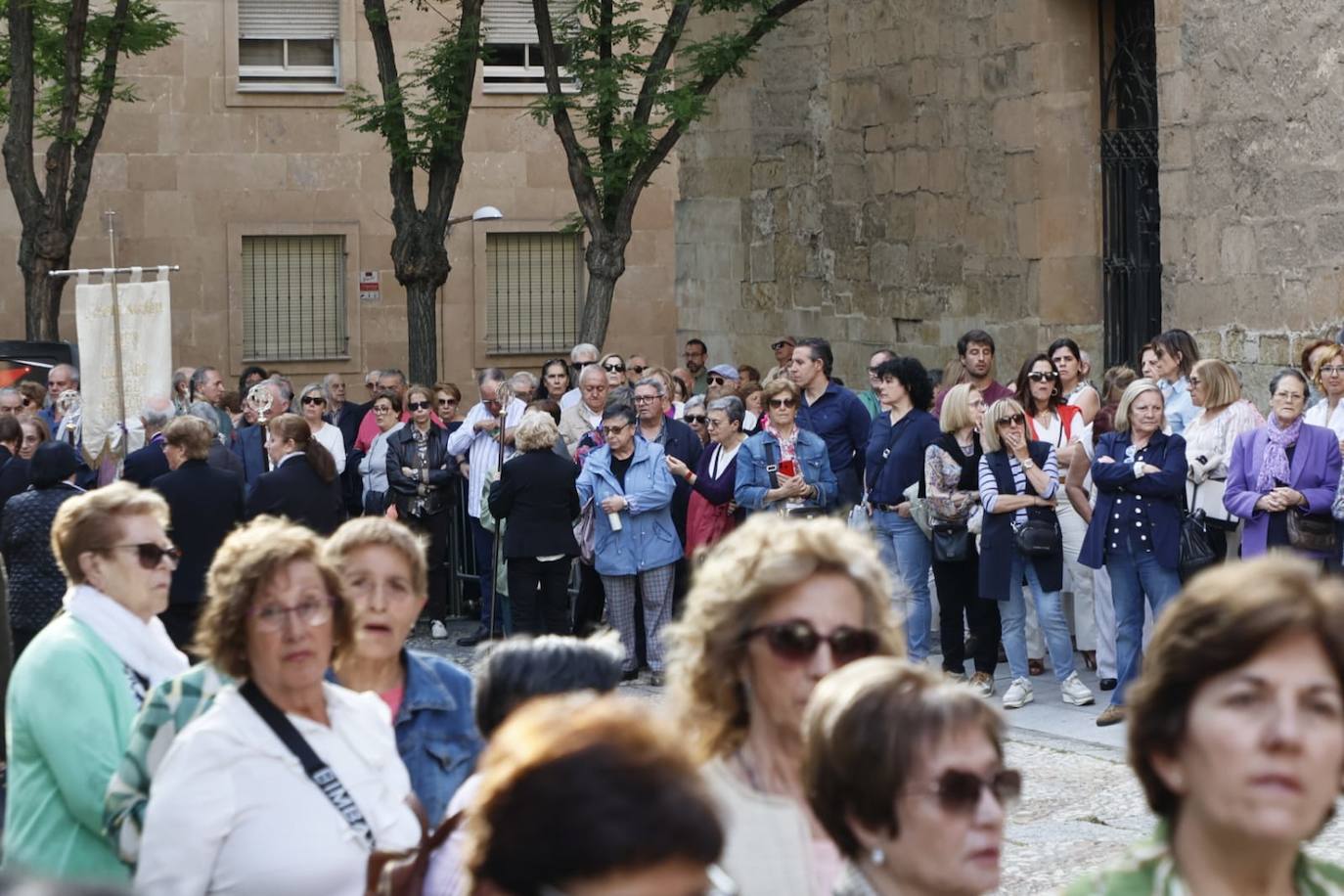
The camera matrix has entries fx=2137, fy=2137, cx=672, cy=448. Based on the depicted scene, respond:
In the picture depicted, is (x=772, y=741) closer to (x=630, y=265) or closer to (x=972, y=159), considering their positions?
(x=972, y=159)

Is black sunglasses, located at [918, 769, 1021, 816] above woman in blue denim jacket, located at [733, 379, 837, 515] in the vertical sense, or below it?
below

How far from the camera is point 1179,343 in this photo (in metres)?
12.2

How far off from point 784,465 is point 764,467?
0.36 ft

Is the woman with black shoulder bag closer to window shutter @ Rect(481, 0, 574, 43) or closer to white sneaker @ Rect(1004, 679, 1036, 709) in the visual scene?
white sneaker @ Rect(1004, 679, 1036, 709)

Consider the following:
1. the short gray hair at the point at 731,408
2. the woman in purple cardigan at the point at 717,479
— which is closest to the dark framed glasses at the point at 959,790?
the woman in purple cardigan at the point at 717,479

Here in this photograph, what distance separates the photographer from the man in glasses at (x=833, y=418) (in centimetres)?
1272

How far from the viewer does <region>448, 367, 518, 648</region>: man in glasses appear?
1416cm

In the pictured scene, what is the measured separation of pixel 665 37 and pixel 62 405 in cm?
611

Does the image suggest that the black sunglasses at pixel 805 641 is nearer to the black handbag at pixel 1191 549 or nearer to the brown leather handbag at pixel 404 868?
the brown leather handbag at pixel 404 868

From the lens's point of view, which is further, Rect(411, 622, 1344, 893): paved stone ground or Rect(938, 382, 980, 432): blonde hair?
Rect(938, 382, 980, 432): blonde hair

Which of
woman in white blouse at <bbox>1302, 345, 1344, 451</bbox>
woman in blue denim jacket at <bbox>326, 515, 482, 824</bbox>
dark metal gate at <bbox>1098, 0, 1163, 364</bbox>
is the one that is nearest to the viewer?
woman in blue denim jacket at <bbox>326, 515, 482, 824</bbox>

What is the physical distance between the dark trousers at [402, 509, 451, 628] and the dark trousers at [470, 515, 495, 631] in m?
0.07

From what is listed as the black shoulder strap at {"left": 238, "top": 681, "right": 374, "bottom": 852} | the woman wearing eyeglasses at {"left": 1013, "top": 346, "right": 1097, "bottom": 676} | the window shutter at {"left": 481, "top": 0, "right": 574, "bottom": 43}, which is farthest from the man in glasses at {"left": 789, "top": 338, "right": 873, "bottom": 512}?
the window shutter at {"left": 481, "top": 0, "right": 574, "bottom": 43}

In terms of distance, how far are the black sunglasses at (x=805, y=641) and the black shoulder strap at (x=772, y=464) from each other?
815cm
